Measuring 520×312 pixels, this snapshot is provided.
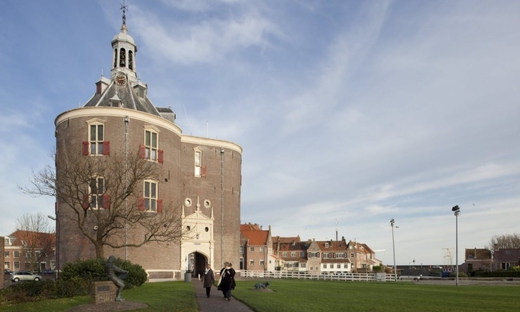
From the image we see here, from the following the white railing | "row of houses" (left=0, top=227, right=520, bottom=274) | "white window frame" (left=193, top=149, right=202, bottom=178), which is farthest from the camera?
"row of houses" (left=0, top=227, right=520, bottom=274)

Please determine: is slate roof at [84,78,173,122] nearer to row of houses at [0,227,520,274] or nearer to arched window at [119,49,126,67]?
arched window at [119,49,126,67]

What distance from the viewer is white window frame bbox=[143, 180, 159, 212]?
42.2 m

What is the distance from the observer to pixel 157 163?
4338 cm

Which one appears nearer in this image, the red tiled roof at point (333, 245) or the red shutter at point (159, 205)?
the red shutter at point (159, 205)

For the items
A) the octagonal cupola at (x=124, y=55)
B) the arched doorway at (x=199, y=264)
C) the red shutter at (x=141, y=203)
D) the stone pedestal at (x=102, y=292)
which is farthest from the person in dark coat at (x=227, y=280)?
the octagonal cupola at (x=124, y=55)

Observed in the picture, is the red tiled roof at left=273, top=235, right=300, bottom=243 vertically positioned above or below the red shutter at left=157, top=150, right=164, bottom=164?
below

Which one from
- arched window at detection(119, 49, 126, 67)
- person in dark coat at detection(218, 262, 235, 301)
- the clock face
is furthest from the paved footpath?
arched window at detection(119, 49, 126, 67)

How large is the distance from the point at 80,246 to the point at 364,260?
84472 mm

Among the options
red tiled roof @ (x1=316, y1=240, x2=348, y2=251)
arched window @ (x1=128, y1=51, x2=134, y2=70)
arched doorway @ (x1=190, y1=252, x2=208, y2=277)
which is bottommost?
red tiled roof @ (x1=316, y1=240, x2=348, y2=251)

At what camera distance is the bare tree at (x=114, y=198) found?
33.9 m

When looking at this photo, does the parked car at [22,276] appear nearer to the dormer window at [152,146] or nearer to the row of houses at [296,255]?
the dormer window at [152,146]

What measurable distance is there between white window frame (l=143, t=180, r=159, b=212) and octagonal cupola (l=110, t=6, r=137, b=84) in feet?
41.3

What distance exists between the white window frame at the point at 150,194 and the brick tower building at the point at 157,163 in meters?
0.09

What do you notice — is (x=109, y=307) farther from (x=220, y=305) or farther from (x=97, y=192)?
(x=97, y=192)
